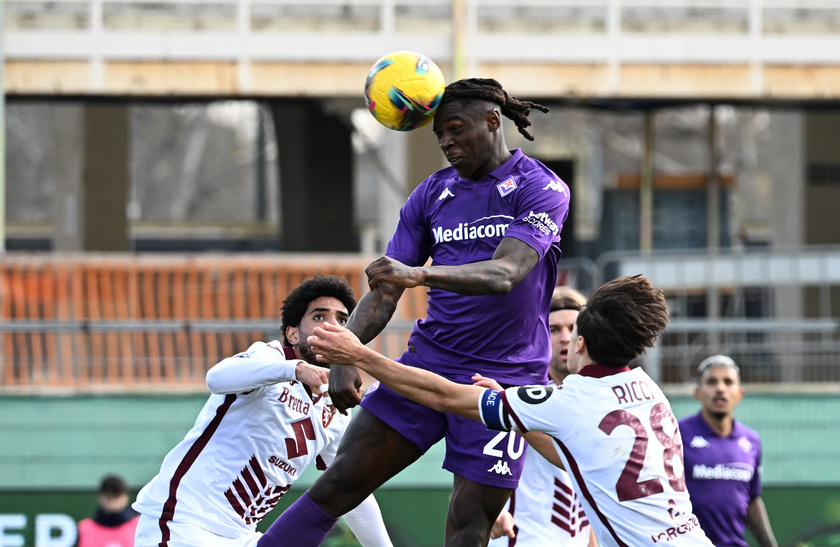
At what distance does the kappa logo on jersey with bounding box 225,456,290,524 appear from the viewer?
6016 mm

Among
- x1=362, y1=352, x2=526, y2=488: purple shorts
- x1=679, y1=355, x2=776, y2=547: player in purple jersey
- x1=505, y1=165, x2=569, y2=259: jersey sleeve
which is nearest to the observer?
x1=505, y1=165, x2=569, y2=259: jersey sleeve

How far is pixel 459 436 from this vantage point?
18.1 ft

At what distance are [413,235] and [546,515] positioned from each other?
218 cm

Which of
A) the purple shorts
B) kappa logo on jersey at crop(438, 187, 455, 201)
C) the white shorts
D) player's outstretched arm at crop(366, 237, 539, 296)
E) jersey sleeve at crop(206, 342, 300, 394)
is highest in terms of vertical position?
kappa logo on jersey at crop(438, 187, 455, 201)

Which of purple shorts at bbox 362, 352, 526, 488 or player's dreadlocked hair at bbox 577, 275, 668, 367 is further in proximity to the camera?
purple shorts at bbox 362, 352, 526, 488

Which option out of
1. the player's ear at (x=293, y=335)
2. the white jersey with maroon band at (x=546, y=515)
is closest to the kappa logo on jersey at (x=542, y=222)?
the player's ear at (x=293, y=335)

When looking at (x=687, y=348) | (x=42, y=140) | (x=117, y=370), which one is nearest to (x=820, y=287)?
(x=687, y=348)

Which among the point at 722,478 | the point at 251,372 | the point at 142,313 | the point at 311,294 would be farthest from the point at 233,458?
the point at 142,313

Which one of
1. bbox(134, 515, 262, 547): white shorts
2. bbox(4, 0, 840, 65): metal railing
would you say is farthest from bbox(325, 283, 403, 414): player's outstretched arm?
bbox(4, 0, 840, 65): metal railing

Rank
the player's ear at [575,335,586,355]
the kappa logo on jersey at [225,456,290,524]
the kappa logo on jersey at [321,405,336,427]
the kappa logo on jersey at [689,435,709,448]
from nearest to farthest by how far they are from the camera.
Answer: the player's ear at [575,335,586,355] < the kappa logo on jersey at [225,456,290,524] < the kappa logo on jersey at [321,405,336,427] < the kappa logo on jersey at [689,435,709,448]

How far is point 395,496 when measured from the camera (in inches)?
460

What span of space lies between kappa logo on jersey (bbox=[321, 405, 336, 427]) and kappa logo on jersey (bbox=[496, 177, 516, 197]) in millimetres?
1491

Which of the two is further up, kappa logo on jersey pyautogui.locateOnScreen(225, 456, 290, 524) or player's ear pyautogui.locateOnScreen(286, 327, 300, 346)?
player's ear pyautogui.locateOnScreen(286, 327, 300, 346)

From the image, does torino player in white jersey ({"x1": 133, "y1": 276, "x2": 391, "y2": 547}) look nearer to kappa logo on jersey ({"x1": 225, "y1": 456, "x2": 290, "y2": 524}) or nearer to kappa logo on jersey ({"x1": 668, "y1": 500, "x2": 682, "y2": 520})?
kappa logo on jersey ({"x1": 225, "y1": 456, "x2": 290, "y2": 524})
